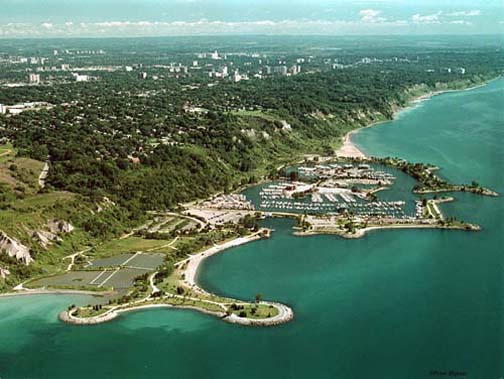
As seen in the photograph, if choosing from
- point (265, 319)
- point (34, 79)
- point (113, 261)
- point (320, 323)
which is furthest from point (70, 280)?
point (34, 79)

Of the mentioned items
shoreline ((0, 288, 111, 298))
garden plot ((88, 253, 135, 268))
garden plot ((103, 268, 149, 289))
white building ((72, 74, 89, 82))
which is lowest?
shoreline ((0, 288, 111, 298))

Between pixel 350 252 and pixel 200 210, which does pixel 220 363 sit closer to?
pixel 350 252

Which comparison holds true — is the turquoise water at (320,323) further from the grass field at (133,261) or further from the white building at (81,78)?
the white building at (81,78)

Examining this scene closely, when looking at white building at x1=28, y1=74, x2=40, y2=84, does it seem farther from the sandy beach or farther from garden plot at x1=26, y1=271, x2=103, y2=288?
garden plot at x1=26, y1=271, x2=103, y2=288

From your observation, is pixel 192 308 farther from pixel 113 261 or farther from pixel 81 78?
pixel 81 78

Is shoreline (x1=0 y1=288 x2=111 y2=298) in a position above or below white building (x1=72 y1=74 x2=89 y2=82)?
below

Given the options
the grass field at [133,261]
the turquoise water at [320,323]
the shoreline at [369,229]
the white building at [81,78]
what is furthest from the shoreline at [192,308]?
the white building at [81,78]

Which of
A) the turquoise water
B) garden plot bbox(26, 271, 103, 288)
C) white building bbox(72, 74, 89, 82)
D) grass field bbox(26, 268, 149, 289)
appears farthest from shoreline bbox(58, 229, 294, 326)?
white building bbox(72, 74, 89, 82)

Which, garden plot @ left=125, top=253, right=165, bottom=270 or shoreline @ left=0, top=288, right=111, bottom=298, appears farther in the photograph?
garden plot @ left=125, top=253, right=165, bottom=270
